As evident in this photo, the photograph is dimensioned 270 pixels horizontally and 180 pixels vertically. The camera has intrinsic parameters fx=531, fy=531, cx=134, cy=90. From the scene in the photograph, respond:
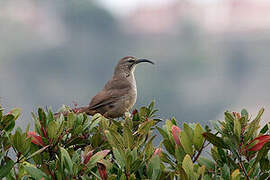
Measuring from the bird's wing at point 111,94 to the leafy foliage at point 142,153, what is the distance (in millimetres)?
4332

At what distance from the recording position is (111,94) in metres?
7.45

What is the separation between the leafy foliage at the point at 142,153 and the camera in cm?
244

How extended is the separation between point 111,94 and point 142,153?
15.8 ft

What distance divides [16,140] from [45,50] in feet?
364

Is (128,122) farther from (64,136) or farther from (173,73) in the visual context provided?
(173,73)

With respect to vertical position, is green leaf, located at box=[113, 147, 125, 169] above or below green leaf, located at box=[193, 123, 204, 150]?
below

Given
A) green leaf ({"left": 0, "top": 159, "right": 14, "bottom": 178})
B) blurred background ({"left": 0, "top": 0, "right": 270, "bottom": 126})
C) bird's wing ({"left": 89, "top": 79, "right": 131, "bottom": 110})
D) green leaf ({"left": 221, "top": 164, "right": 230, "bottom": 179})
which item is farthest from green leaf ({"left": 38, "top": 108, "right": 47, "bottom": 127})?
blurred background ({"left": 0, "top": 0, "right": 270, "bottom": 126})

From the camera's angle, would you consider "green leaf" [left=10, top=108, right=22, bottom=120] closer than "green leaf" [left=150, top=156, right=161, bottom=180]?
No

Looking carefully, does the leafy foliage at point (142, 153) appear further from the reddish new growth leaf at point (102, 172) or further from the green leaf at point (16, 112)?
the green leaf at point (16, 112)

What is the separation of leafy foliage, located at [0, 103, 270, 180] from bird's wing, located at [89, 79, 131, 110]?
4.33 m

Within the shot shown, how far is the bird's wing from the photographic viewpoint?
730cm

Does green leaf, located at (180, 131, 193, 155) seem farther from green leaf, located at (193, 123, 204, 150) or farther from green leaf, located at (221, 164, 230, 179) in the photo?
green leaf, located at (221, 164, 230, 179)

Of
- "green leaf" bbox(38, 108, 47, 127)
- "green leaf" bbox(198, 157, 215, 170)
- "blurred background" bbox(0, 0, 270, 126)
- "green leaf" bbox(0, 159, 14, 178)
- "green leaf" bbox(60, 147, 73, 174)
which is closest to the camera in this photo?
"green leaf" bbox(60, 147, 73, 174)

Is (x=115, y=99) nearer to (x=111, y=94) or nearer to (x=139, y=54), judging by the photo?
(x=111, y=94)
